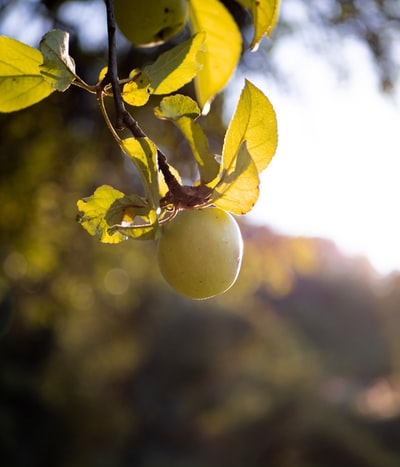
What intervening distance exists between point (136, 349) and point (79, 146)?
5.69 meters

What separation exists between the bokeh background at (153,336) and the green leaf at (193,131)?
2.87 feet

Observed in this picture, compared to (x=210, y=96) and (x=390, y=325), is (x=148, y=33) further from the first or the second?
(x=390, y=325)

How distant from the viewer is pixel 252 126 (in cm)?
36

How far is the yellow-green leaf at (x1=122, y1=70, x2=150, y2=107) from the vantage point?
0.37 metres

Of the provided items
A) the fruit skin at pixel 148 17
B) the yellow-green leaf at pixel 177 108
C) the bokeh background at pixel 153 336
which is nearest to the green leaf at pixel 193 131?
the yellow-green leaf at pixel 177 108

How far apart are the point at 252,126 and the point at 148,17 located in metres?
0.18

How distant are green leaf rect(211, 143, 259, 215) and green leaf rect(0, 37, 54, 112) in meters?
0.15

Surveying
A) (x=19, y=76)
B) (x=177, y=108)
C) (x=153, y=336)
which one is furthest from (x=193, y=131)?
(x=153, y=336)

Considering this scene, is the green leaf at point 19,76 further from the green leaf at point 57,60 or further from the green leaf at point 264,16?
the green leaf at point 264,16

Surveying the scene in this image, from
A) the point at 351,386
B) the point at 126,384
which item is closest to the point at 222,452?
the point at 126,384

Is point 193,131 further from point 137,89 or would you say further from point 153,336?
point 153,336

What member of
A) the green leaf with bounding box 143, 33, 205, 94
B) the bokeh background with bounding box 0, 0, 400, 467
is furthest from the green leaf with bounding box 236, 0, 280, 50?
the bokeh background with bounding box 0, 0, 400, 467

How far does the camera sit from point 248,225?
2051mm

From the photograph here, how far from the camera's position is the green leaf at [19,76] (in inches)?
15.7
